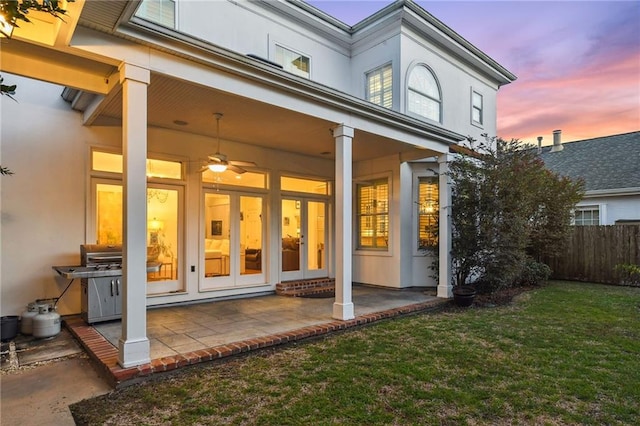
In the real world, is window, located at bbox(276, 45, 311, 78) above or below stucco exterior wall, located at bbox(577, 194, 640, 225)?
above

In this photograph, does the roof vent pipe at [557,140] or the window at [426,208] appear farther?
the roof vent pipe at [557,140]

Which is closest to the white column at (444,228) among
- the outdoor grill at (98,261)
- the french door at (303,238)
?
the french door at (303,238)

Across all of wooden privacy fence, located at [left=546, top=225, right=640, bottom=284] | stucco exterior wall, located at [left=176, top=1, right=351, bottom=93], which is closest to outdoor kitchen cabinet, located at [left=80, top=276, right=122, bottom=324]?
stucco exterior wall, located at [left=176, top=1, right=351, bottom=93]

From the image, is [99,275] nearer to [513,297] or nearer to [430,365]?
[430,365]

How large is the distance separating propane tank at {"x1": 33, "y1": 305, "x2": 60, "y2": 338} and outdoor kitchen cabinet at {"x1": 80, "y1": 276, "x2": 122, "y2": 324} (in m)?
0.34

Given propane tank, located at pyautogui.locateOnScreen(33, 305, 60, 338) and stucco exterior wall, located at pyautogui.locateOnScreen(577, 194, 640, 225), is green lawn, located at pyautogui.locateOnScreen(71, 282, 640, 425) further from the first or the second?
stucco exterior wall, located at pyautogui.locateOnScreen(577, 194, 640, 225)

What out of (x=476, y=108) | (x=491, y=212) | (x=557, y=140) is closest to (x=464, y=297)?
(x=491, y=212)

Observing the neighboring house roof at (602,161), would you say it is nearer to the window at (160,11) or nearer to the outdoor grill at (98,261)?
the window at (160,11)

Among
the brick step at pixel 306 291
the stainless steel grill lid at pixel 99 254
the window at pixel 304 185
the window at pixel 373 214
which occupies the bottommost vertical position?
the brick step at pixel 306 291

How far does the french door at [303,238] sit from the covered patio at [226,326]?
98 cm

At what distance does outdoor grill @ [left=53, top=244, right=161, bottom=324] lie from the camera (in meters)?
4.84

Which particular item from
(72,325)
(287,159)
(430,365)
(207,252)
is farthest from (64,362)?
(287,159)

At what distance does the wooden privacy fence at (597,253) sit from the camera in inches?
365

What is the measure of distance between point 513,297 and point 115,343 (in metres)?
7.22
